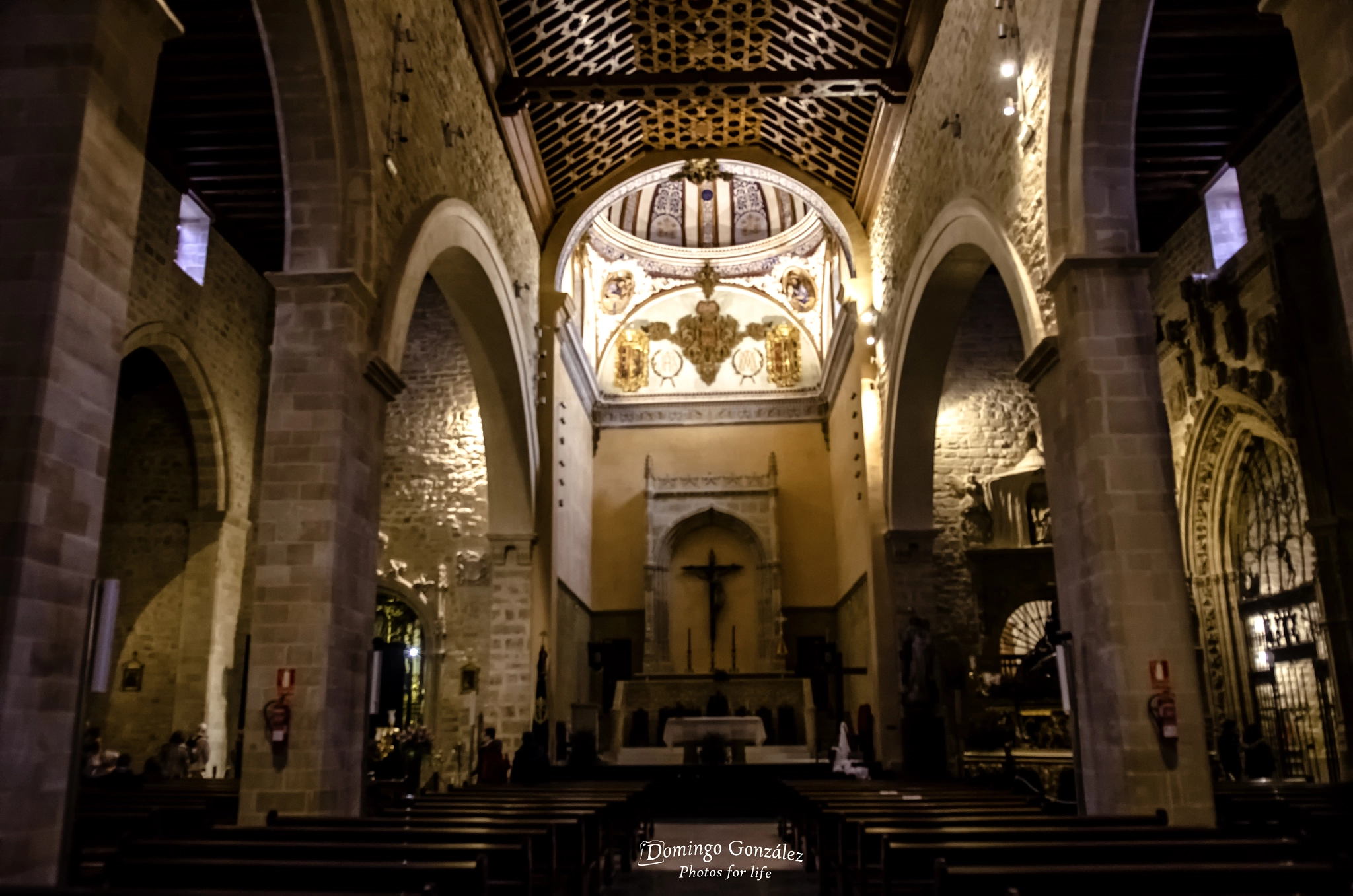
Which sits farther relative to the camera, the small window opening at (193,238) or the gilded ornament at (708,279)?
the gilded ornament at (708,279)

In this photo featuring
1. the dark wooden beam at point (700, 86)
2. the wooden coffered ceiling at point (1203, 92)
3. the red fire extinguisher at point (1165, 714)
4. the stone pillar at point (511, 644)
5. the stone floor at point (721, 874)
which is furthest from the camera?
the stone pillar at point (511, 644)

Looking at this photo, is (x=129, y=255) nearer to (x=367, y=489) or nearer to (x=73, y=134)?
(x=73, y=134)

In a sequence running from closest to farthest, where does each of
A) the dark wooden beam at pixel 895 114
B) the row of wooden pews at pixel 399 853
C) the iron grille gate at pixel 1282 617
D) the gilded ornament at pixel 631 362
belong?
the row of wooden pews at pixel 399 853
the iron grille gate at pixel 1282 617
the dark wooden beam at pixel 895 114
the gilded ornament at pixel 631 362

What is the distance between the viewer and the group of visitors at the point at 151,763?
1165 cm

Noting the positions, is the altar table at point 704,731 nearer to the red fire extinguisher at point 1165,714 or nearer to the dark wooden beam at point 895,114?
the dark wooden beam at point 895,114

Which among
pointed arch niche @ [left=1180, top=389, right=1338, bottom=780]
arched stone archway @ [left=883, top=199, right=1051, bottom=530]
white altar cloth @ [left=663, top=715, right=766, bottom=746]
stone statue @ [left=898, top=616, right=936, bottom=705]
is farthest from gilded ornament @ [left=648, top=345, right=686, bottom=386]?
pointed arch niche @ [left=1180, top=389, right=1338, bottom=780]

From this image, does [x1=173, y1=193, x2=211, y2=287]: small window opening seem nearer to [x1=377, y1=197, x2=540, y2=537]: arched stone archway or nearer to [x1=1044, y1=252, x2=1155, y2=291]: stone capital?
[x1=377, y1=197, x2=540, y2=537]: arched stone archway

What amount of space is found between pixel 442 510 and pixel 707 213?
416 inches

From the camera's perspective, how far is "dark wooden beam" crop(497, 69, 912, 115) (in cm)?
1454

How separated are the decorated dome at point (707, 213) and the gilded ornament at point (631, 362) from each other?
2461mm

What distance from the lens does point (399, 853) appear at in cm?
508

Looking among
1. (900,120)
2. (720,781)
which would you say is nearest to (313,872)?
(720,781)

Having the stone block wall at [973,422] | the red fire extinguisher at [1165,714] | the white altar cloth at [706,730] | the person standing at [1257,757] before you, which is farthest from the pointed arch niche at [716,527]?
the red fire extinguisher at [1165,714]

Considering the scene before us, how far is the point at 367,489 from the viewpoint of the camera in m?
9.22
